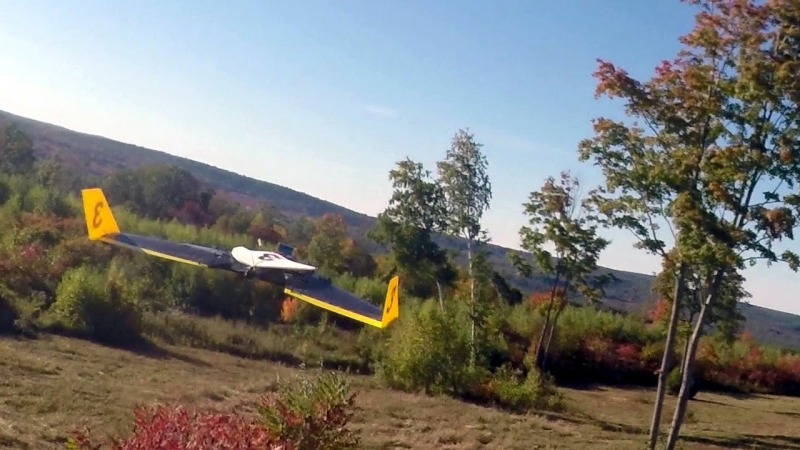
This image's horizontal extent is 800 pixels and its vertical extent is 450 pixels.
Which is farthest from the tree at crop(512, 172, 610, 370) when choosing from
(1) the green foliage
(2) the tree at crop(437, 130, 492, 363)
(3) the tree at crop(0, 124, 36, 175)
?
(3) the tree at crop(0, 124, 36, 175)

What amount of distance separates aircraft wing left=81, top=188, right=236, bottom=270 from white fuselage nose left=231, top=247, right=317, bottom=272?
437 millimetres

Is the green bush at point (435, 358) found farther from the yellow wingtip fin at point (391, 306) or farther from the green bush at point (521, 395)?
the yellow wingtip fin at point (391, 306)

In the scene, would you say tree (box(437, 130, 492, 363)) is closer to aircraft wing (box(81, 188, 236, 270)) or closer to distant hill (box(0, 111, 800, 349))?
aircraft wing (box(81, 188, 236, 270))

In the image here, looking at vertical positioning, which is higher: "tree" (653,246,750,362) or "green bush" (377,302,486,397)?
"tree" (653,246,750,362)

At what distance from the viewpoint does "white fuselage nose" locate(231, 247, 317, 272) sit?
21234 mm

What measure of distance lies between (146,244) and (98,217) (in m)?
2.13

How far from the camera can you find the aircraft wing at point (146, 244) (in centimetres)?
2356

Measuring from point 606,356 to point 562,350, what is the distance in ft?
7.81

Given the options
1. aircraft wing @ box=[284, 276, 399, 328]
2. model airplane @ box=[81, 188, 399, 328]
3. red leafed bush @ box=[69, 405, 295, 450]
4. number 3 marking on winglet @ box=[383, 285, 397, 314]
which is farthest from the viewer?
aircraft wing @ box=[284, 276, 399, 328]

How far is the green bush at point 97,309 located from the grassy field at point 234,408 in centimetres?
170

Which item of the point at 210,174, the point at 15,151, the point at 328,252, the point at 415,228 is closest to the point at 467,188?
the point at 415,228

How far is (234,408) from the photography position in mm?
15703

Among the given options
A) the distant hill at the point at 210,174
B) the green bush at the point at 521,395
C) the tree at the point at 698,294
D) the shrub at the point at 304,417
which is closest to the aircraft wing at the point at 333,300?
the green bush at the point at 521,395

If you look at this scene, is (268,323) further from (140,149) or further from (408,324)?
(140,149)
